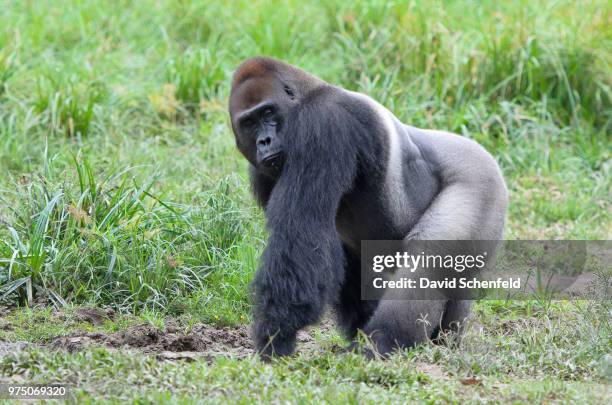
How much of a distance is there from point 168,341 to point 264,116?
3.78 feet

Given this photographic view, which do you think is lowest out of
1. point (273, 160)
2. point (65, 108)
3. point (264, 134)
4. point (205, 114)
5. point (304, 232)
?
point (205, 114)

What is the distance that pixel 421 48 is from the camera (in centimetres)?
795

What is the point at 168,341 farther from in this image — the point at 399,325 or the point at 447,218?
the point at 447,218

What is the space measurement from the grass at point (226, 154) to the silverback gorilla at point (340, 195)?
0.27 meters

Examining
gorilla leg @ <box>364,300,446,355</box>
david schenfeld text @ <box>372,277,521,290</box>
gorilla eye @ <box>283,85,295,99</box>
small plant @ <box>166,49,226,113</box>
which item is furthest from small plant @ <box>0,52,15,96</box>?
gorilla leg @ <box>364,300,446,355</box>

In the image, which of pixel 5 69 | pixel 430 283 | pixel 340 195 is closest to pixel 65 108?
pixel 5 69

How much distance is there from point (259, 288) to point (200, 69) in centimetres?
401

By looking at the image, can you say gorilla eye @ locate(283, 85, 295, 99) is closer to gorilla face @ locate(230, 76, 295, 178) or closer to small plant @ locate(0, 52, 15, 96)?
gorilla face @ locate(230, 76, 295, 178)

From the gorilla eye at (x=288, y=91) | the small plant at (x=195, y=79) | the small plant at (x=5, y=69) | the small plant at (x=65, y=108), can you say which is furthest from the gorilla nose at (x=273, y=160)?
the small plant at (x=5, y=69)

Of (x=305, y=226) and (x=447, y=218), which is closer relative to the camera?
(x=305, y=226)

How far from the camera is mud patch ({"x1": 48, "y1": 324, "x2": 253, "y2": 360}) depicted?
4.38m

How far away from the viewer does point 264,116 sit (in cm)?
438

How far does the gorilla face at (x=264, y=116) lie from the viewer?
14.1 feet

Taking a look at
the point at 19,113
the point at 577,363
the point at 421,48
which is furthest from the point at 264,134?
the point at 421,48
